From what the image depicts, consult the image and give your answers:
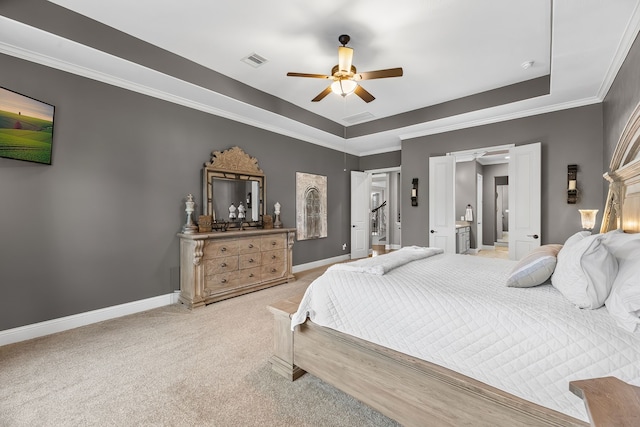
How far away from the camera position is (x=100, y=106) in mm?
3074

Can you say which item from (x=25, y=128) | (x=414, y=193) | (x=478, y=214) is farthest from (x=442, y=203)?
(x=25, y=128)

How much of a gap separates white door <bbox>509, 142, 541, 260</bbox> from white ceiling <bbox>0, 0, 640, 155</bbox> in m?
0.68

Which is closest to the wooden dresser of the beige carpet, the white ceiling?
the beige carpet

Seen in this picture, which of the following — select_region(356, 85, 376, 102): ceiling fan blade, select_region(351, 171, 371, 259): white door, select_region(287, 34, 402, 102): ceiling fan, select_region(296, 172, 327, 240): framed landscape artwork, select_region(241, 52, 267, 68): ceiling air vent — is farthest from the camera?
select_region(351, 171, 371, 259): white door

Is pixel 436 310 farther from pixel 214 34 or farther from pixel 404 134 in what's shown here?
pixel 404 134

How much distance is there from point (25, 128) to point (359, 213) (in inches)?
223

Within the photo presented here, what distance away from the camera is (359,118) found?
5172 mm

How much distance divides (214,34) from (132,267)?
2.78m

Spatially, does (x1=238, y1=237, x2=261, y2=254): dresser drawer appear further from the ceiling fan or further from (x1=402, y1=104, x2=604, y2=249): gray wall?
(x1=402, y1=104, x2=604, y2=249): gray wall

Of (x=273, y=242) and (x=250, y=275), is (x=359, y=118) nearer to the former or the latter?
(x=273, y=242)

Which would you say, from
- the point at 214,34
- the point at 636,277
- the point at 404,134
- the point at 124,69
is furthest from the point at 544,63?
the point at 124,69

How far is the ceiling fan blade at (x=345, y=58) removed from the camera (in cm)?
268

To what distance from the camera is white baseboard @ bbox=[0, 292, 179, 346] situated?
258 cm

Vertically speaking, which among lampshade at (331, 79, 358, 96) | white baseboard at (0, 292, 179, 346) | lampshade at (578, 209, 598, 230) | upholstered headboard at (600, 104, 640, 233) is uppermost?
lampshade at (331, 79, 358, 96)
